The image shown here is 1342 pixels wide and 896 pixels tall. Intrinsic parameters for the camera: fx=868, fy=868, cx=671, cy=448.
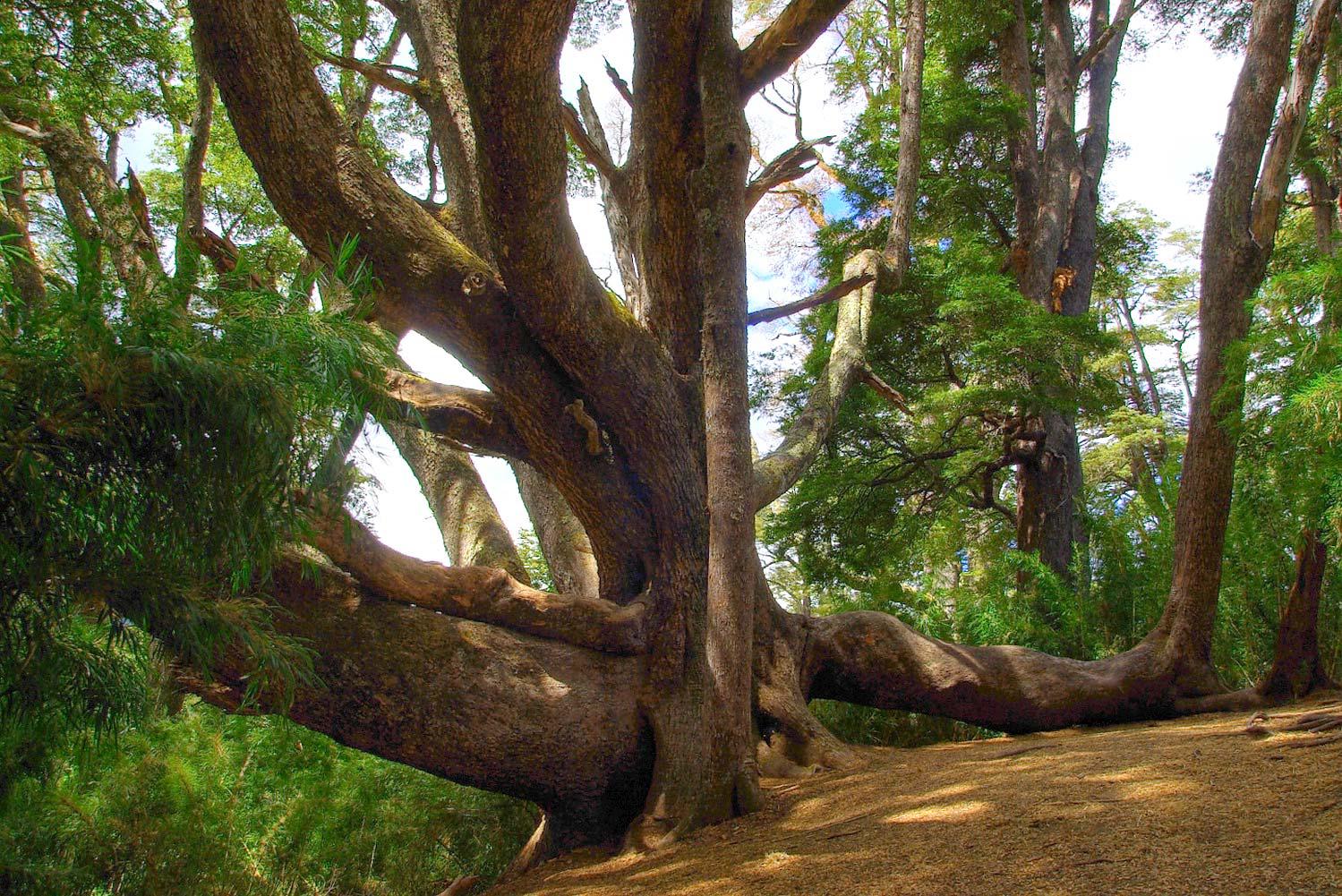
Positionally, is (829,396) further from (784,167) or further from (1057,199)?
(1057,199)

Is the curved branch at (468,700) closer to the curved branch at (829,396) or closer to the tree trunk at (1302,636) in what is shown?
the curved branch at (829,396)

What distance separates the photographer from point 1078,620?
21.8 ft

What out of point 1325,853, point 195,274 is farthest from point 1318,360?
point 195,274

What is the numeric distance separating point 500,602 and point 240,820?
2.12 metres

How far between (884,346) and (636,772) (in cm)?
611

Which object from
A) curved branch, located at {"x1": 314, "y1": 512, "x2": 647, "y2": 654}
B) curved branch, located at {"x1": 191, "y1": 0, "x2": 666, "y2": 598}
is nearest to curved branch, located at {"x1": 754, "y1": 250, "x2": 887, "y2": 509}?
curved branch, located at {"x1": 191, "y1": 0, "x2": 666, "y2": 598}

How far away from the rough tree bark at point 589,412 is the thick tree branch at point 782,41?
0.05 feet

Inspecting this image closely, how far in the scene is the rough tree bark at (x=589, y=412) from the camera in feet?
11.6

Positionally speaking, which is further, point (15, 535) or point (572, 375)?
point (572, 375)

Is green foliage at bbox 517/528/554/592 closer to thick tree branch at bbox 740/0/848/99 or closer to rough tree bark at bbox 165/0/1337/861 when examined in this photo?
rough tree bark at bbox 165/0/1337/861

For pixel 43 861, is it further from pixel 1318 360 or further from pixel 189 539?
pixel 1318 360

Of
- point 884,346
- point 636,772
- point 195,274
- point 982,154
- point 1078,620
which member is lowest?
point 636,772

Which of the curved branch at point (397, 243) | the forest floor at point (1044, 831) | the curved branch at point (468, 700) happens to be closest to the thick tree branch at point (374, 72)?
the curved branch at point (397, 243)

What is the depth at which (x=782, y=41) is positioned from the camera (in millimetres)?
4402
